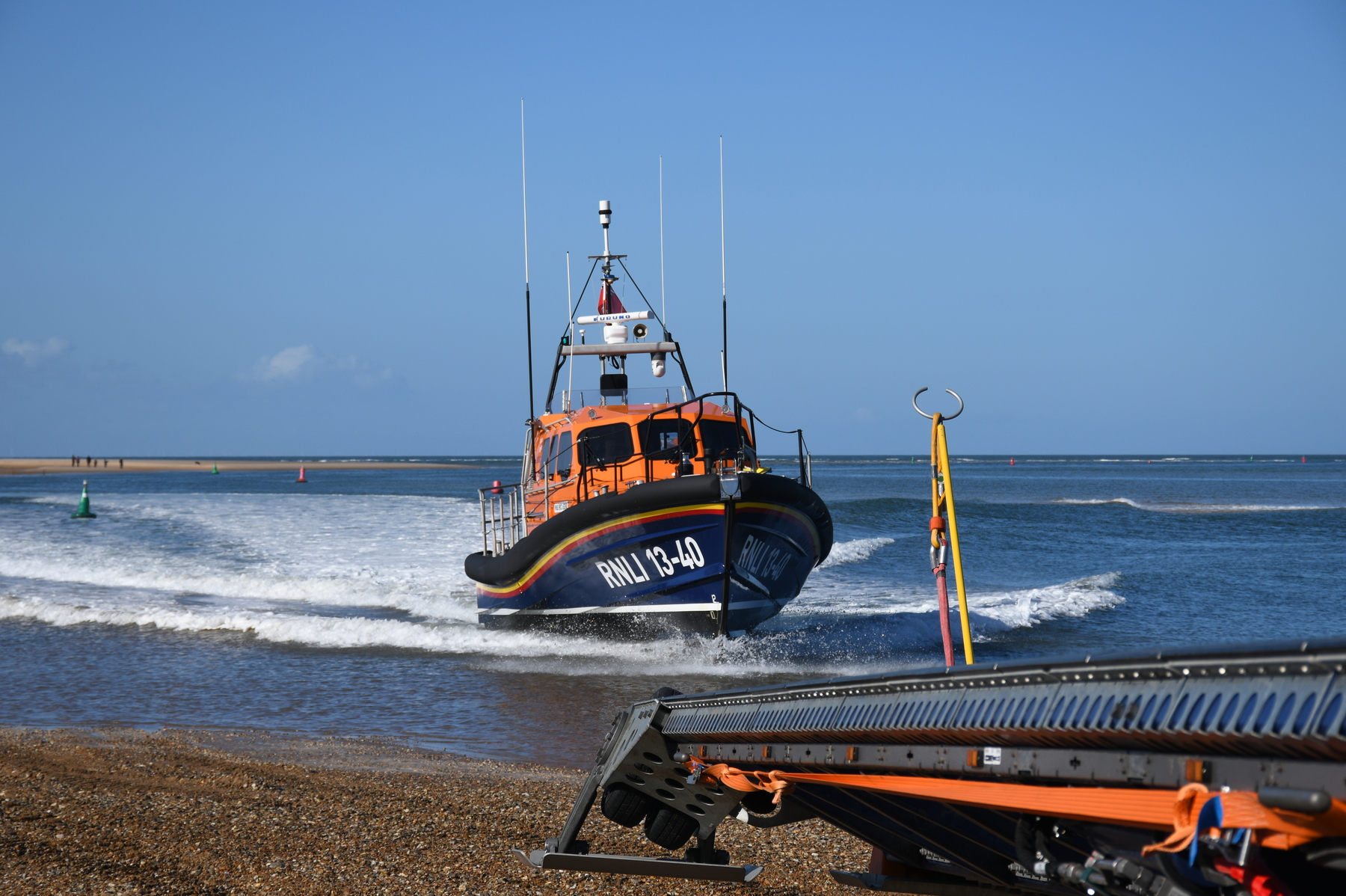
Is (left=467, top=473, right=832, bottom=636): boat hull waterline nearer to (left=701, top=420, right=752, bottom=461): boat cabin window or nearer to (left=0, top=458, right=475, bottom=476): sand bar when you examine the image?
(left=701, top=420, right=752, bottom=461): boat cabin window

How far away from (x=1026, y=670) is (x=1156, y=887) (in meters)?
0.39

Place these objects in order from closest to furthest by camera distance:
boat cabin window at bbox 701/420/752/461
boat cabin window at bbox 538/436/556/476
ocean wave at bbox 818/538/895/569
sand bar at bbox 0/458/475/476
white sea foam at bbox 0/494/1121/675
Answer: white sea foam at bbox 0/494/1121/675, boat cabin window at bbox 701/420/752/461, boat cabin window at bbox 538/436/556/476, ocean wave at bbox 818/538/895/569, sand bar at bbox 0/458/475/476

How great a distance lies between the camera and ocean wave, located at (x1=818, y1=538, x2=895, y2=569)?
22547 mm

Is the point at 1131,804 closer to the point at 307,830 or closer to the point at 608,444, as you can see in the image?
the point at 307,830

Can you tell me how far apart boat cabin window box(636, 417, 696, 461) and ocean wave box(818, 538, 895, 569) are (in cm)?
1046

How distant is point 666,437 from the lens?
11.6 m

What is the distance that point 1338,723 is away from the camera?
4.23ft

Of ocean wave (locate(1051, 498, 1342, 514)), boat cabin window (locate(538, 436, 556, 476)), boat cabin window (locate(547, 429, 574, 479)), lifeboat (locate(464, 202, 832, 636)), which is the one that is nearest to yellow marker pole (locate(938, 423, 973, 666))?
lifeboat (locate(464, 202, 832, 636))

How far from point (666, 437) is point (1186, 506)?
37.7 metres

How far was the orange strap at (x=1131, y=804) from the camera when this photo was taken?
52.2 inches

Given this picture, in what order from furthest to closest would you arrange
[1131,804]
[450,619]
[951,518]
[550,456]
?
[450,619] < [550,456] < [951,518] < [1131,804]

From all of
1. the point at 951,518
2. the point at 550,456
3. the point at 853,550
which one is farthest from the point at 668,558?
the point at 853,550

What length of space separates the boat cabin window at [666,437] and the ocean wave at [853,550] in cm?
1046

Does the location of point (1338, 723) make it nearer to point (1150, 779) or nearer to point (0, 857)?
point (1150, 779)
